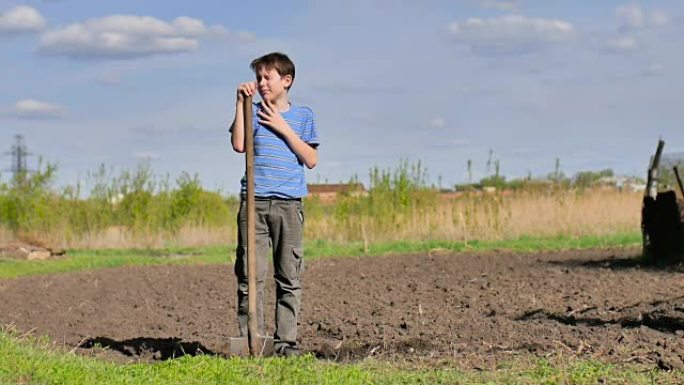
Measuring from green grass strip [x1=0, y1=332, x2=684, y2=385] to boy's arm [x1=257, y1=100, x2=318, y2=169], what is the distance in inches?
54.0

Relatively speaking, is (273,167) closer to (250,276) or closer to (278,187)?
(278,187)

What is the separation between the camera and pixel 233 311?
441 inches

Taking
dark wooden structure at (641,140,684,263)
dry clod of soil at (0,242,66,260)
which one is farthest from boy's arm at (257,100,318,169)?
dry clod of soil at (0,242,66,260)

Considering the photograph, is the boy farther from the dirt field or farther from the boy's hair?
the dirt field

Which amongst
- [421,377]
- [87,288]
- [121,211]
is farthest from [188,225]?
[421,377]

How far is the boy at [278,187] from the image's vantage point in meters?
7.34

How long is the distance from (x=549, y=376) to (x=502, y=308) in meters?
4.15

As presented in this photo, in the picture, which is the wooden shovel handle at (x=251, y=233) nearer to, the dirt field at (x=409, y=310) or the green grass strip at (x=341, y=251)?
the dirt field at (x=409, y=310)

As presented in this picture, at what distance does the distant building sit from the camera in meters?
26.0

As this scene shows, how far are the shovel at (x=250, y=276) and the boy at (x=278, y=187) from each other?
14cm

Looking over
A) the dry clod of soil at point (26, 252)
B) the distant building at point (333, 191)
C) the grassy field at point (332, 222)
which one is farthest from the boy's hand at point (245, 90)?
the distant building at point (333, 191)

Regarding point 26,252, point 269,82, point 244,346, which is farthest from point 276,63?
point 26,252

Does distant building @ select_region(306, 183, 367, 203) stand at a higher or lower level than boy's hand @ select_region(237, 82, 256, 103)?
lower

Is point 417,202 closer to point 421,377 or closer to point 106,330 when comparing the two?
point 106,330
